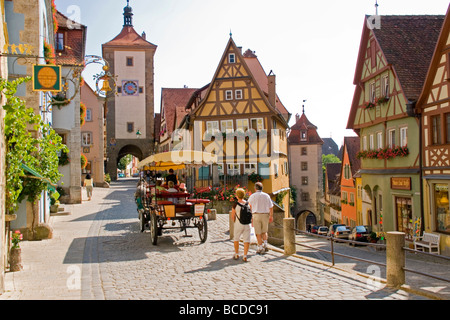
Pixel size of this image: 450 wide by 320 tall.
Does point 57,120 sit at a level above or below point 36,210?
above

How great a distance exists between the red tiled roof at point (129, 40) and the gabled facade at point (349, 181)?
27.1 meters

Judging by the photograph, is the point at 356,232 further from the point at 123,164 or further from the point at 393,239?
the point at 123,164

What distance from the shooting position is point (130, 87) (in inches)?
2084

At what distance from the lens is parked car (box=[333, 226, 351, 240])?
26.5 meters

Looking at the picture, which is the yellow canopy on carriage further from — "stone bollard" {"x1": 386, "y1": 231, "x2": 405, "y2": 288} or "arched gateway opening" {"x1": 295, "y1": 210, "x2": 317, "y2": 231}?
"arched gateway opening" {"x1": 295, "y1": 210, "x2": 317, "y2": 231}

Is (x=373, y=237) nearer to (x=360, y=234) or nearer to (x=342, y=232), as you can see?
(x=360, y=234)

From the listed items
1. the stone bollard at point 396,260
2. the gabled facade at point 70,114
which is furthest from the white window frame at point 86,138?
the stone bollard at point 396,260

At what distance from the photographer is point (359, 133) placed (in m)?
25.9

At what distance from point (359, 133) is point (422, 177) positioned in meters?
7.54

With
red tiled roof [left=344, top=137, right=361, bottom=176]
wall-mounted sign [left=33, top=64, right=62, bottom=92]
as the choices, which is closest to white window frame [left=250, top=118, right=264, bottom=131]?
red tiled roof [left=344, top=137, right=361, bottom=176]

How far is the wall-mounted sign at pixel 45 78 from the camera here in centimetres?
952

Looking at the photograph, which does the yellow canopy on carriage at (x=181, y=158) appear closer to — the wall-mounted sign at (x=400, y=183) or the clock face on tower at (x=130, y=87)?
the wall-mounted sign at (x=400, y=183)

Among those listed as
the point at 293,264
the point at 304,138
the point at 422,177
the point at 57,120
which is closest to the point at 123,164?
the point at 304,138
